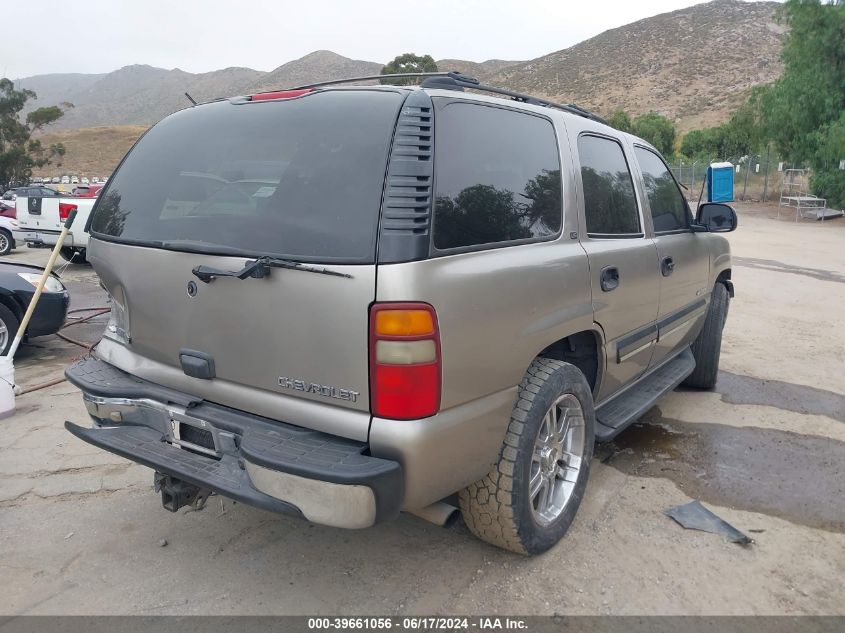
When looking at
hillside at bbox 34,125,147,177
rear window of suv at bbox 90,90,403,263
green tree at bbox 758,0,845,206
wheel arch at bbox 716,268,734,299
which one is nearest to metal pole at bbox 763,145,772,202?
green tree at bbox 758,0,845,206

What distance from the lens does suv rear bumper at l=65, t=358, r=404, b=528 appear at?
2.00m

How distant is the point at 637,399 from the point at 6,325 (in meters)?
5.34

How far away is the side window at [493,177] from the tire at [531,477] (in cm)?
62

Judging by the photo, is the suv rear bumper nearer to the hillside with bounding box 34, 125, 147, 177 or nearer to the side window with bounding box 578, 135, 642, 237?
the side window with bounding box 578, 135, 642, 237

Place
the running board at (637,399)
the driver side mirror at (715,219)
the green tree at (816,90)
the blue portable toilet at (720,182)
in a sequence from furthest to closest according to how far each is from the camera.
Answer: the green tree at (816,90), the blue portable toilet at (720,182), the driver side mirror at (715,219), the running board at (637,399)

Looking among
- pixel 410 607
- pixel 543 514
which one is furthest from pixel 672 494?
pixel 410 607

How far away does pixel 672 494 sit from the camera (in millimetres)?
3379

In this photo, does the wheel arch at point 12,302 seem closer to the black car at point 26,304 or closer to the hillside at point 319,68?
the black car at point 26,304

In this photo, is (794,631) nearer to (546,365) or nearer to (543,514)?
(543,514)

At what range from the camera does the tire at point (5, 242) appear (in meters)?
14.7

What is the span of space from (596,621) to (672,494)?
1.22 m

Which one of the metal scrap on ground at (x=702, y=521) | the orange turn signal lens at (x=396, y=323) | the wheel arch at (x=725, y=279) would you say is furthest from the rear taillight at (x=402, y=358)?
the wheel arch at (x=725, y=279)

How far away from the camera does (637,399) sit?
3.67 metres

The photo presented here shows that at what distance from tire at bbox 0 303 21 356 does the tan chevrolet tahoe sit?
340 centimetres
